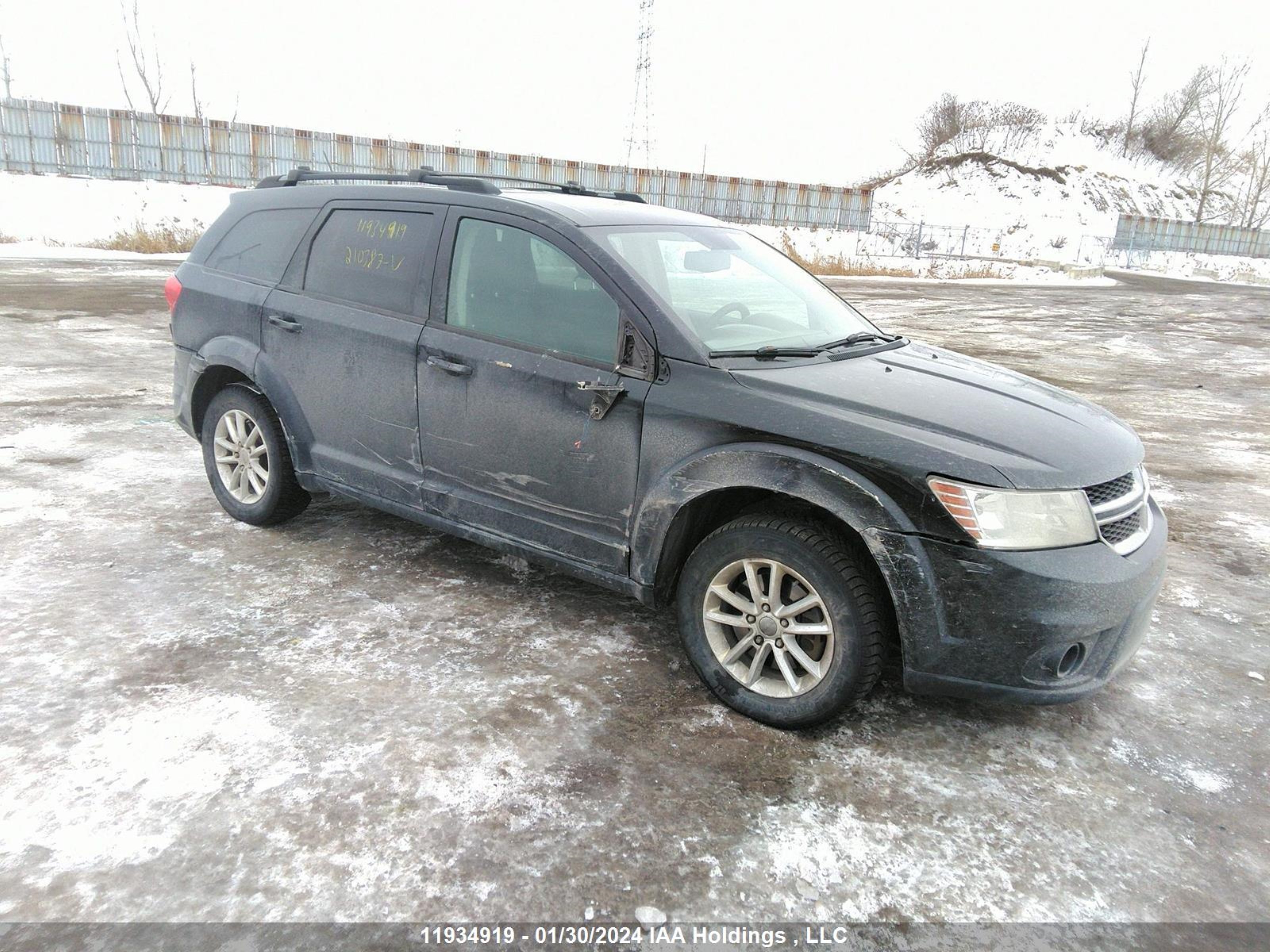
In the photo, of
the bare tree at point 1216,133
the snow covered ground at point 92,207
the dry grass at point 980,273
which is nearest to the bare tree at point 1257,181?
the bare tree at point 1216,133

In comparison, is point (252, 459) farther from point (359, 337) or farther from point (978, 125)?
point (978, 125)

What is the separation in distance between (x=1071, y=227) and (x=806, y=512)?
2707 inches

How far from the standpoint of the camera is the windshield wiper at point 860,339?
3.68 m

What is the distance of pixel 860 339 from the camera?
3881mm

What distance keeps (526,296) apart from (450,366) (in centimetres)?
43

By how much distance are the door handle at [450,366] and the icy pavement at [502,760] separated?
102 centimetres

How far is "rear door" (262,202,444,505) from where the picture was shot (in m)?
3.88

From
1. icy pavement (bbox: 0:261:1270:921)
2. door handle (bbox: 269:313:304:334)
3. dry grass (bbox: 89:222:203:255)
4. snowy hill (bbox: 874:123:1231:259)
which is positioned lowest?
icy pavement (bbox: 0:261:1270:921)

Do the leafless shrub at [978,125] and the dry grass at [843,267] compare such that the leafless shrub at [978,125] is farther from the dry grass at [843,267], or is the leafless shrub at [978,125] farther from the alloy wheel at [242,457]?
the alloy wheel at [242,457]

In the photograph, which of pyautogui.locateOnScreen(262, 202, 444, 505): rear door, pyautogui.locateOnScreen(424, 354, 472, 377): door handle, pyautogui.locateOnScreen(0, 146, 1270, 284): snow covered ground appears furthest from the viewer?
pyautogui.locateOnScreen(0, 146, 1270, 284): snow covered ground

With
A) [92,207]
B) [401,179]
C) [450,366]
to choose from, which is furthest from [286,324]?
[92,207]

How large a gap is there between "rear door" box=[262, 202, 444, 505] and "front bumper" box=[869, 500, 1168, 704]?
2174 millimetres

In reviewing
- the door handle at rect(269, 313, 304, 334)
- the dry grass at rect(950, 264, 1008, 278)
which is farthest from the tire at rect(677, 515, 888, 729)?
the dry grass at rect(950, 264, 1008, 278)

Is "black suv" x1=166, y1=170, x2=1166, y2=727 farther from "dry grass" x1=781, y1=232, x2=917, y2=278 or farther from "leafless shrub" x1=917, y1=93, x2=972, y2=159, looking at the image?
"leafless shrub" x1=917, y1=93, x2=972, y2=159
